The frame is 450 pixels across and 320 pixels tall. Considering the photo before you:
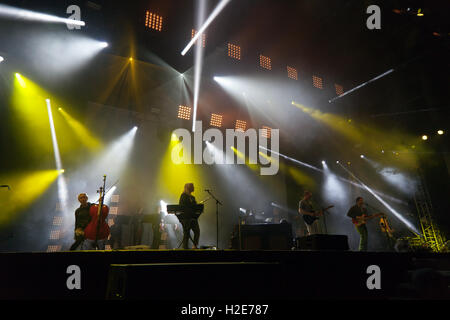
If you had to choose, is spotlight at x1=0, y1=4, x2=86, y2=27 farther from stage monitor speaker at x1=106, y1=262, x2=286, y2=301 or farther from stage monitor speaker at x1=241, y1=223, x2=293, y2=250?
stage monitor speaker at x1=241, y1=223, x2=293, y2=250

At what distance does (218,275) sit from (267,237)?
3755 mm

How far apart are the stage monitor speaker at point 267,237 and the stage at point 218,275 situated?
2.47 metres

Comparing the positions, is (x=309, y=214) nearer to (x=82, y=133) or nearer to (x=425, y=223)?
(x=425, y=223)

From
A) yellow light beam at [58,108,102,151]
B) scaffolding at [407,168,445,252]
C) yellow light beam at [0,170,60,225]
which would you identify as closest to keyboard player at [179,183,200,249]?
yellow light beam at [58,108,102,151]

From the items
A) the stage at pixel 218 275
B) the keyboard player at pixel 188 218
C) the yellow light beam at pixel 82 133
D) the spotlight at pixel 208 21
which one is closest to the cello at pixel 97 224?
the keyboard player at pixel 188 218

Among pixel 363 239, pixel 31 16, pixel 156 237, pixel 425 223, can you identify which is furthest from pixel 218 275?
pixel 425 223

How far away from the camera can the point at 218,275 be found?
2875 millimetres

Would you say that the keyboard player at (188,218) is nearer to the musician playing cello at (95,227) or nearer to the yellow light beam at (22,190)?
the musician playing cello at (95,227)

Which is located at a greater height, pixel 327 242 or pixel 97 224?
pixel 97 224

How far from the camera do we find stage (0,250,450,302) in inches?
109

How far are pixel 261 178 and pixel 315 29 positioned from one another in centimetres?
730

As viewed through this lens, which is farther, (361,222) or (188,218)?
(361,222)
